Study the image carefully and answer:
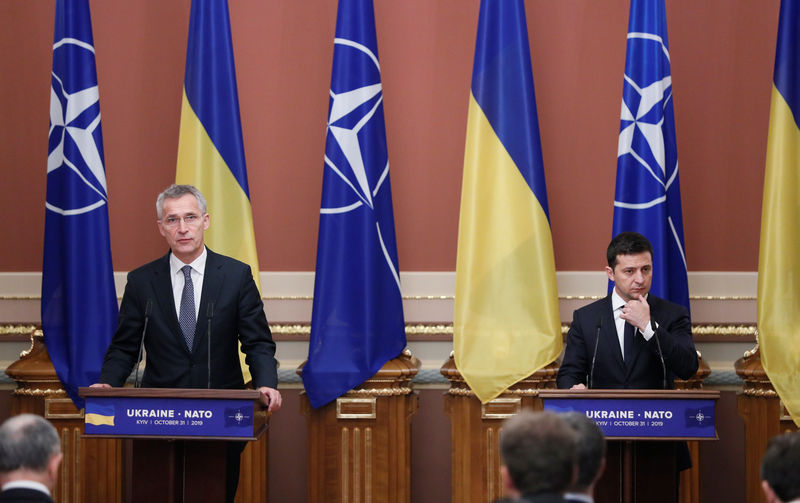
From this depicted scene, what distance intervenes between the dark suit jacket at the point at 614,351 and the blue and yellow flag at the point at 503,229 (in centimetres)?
89

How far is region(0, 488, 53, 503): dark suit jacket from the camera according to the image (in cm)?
205

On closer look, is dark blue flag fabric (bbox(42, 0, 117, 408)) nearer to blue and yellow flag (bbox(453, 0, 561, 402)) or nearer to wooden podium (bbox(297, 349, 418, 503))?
wooden podium (bbox(297, 349, 418, 503))

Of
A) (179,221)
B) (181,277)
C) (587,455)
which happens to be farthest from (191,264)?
(587,455)

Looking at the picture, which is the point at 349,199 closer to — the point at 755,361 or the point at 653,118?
the point at 653,118

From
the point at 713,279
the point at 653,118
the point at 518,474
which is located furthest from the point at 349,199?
the point at 518,474

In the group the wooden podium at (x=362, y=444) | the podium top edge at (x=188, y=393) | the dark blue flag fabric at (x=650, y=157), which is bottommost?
the wooden podium at (x=362, y=444)

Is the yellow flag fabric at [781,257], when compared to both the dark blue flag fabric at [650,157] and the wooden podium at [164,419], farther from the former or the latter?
the wooden podium at [164,419]

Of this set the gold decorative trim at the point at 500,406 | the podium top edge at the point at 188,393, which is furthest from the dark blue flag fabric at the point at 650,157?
the podium top edge at the point at 188,393

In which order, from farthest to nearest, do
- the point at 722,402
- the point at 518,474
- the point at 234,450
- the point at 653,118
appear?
the point at 722,402
the point at 653,118
the point at 234,450
the point at 518,474

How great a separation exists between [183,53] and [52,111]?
88 centimetres

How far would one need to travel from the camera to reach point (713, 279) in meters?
5.22

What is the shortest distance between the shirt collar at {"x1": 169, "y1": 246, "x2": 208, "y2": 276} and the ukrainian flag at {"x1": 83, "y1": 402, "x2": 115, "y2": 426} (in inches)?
30.3

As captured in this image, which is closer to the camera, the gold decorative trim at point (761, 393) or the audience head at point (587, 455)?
the audience head at point (587, 455)

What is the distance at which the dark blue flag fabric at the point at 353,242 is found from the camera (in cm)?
481
